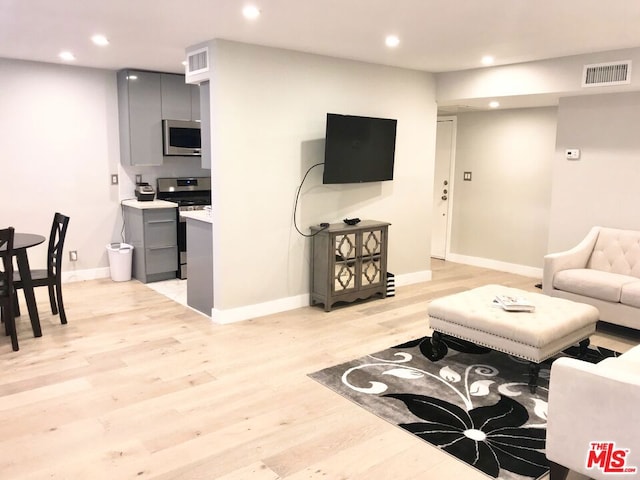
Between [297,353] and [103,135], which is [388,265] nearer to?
[297,353]

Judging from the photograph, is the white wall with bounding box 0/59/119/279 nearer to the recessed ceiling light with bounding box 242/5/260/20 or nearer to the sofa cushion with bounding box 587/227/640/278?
the recessed ceiling light with bounding box 242/5/260/20

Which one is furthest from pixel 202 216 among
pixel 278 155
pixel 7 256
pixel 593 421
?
pixel 593 421

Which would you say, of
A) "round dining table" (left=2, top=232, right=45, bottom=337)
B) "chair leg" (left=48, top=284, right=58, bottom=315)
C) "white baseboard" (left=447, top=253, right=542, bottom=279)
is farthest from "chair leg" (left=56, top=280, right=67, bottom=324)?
"white baseboard" (left=447, top=253, right=542, bottom=279)

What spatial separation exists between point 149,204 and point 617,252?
5.01 m

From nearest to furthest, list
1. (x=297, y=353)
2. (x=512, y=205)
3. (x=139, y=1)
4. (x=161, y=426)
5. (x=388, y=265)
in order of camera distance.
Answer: (x=161, y=426)
(x=139, y=1)
(x=297, y=353)
(x=388, y=265)
(x=512, y=205)

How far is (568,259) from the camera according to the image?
5051 millimetres

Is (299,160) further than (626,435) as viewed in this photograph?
Yes

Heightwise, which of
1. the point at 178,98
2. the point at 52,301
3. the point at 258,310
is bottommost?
the point at 258,310

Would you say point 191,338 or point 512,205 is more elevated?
point 512,205

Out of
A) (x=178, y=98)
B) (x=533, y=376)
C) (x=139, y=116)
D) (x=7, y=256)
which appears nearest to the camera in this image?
(x=533, y=376)

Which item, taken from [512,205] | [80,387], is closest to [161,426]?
[80,387]

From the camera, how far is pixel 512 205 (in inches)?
279

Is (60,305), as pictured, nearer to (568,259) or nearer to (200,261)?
(200,261)

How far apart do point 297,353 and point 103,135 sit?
3.85 m
